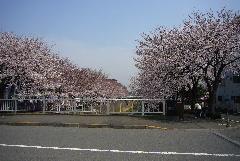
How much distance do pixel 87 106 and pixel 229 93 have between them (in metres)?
35.4

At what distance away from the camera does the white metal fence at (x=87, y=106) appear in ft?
74.2

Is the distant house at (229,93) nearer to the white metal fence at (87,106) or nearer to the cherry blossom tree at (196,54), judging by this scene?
the cherry blossom tree at (196,54)

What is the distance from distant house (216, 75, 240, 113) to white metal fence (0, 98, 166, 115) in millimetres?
31326

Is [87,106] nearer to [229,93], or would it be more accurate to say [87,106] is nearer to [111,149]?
[111,149]

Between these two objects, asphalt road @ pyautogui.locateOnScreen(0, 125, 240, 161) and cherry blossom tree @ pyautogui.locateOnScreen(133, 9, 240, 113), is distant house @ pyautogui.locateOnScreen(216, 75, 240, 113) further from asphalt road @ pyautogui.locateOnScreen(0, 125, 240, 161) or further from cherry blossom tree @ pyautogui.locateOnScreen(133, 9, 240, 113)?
asphalt road @ pyautogui.locateOnScreen(0, 125, 240, 161)

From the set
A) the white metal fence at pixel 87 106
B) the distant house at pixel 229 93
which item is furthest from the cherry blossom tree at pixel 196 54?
the distant house at pixel 229 93

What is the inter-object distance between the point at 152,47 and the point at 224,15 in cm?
713

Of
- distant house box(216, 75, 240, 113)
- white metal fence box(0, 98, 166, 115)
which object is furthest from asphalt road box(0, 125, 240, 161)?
distant house box(216, 75, 240, 113)

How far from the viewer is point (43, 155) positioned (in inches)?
336

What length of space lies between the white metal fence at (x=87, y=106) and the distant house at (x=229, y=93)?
3133cm

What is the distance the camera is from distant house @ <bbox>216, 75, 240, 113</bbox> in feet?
172

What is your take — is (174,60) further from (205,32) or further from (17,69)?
(17,69)

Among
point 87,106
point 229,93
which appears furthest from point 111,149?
point 229,93

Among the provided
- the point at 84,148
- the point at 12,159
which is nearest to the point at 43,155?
the point at 12,159
